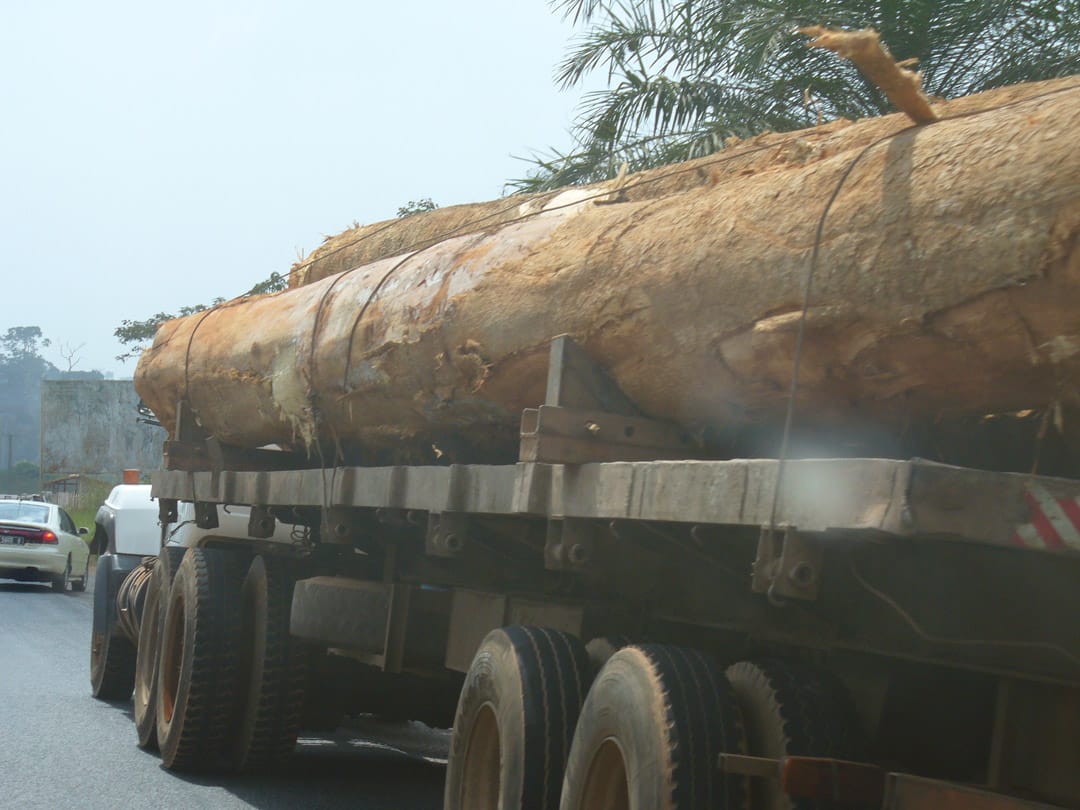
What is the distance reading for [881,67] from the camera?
4.36 metres

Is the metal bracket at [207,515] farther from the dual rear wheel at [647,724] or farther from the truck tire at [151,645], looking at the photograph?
the dual rear wheel at [647,724]

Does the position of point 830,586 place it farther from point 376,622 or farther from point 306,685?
point 306,685

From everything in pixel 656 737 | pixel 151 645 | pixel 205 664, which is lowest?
pixel 151 645

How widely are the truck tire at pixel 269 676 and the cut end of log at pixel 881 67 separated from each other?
17.8 ft

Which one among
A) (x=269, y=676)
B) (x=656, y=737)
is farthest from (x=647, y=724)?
(x=269, y=676)

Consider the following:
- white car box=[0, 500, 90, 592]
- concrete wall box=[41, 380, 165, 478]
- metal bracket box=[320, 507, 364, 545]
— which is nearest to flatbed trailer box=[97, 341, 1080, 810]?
metal bracket box=[320, 507, 364, 545]

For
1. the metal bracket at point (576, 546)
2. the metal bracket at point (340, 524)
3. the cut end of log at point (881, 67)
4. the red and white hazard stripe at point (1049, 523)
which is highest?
the cut end of log at point (881, 67)

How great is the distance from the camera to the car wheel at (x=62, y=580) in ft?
94.8

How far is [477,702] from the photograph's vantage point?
238 inches

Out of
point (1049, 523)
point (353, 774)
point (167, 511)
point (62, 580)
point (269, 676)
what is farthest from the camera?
point (62, 580)

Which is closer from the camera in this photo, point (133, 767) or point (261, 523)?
point (261, 523)

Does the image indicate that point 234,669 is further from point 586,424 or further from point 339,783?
point 586,424

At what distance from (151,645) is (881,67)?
752 cm

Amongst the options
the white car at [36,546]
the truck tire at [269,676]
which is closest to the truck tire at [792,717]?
the truck tire at [269,676]
